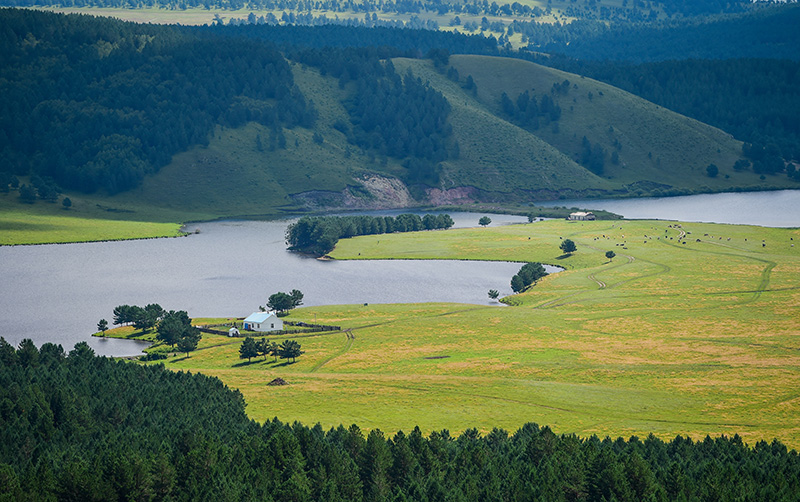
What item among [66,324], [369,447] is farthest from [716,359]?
[66,324]

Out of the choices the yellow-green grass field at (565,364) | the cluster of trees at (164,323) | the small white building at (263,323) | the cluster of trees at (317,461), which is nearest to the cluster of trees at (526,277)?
the yellow-green grass field at (565,364)

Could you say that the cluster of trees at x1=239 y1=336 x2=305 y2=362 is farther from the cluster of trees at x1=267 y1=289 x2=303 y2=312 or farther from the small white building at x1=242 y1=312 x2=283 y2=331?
the cluster of trees at x1=267 y1=289 x2=303 y2=312

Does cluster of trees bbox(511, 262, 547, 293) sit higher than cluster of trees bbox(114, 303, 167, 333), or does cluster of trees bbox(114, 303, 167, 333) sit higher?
cluster of trees bbox(511, 262, 547, 293)

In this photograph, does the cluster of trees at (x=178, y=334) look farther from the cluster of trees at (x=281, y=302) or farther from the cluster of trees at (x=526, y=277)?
the cluster of trees at (x=526, y=277)

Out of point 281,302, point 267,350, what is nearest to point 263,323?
point 281,302

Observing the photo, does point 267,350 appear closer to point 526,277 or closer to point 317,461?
point 317,461

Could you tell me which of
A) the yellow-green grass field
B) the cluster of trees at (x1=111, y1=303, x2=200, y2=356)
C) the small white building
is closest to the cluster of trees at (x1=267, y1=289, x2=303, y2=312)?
the yellow-green grass field

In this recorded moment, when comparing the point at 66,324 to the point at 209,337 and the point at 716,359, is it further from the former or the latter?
the point at 716,359
